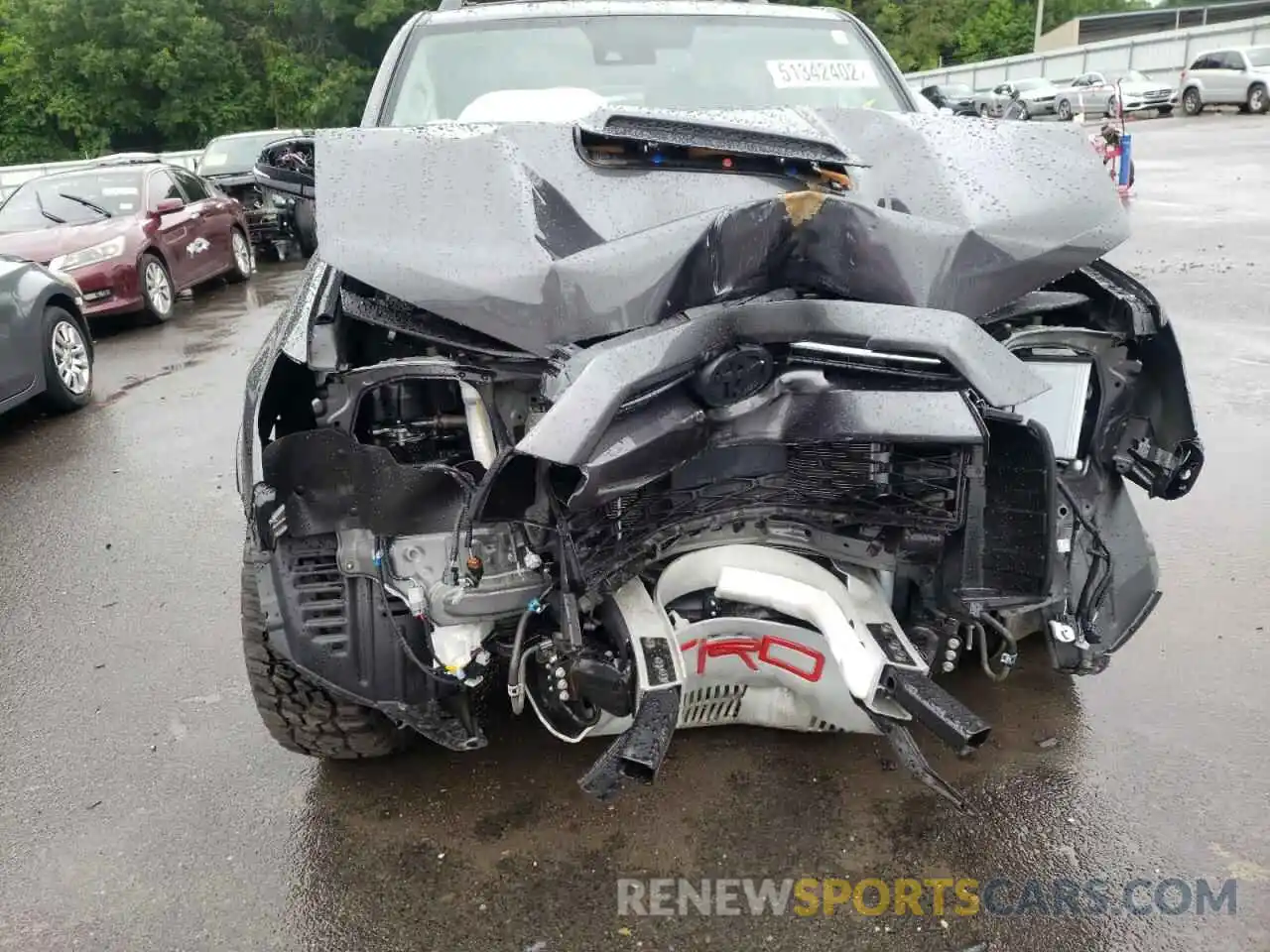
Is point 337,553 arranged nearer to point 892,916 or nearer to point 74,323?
point 892,916

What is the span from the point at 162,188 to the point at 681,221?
961 cm

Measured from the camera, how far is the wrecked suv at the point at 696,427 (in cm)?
194

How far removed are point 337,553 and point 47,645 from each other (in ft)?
6.69

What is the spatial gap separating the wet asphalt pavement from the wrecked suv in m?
0.24

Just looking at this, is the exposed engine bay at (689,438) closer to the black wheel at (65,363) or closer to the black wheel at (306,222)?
the black wheel at (306,222)

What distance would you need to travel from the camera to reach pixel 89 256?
8.82 m

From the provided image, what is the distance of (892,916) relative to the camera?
229 centimetres

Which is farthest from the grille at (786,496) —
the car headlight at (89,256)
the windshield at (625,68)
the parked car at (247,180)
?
the parked car at (247,180)

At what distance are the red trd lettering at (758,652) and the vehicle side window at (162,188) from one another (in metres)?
9.21

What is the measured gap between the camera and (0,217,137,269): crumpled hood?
8.67 metres

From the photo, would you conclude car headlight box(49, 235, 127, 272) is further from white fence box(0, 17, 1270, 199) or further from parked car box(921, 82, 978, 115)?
white fence box(0, 17, 1270, 199)

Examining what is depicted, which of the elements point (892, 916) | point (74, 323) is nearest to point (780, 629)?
point (892, 916)

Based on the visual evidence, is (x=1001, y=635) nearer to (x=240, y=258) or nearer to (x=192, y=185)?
(x=192, y=185)

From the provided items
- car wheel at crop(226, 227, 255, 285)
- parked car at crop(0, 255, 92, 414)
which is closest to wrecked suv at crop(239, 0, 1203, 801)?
parked car at crop(0, 255, 92, 414)
